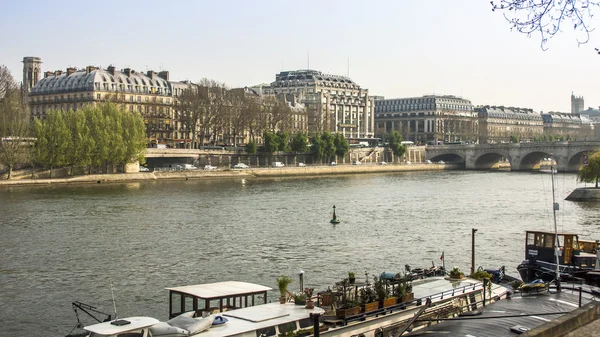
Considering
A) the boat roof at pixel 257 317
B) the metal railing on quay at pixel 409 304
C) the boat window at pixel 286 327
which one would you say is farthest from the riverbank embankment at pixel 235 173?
the boat window at pixel 286 327

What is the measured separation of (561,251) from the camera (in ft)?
98.4

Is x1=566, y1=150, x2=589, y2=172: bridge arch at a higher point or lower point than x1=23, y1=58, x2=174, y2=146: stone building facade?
lower

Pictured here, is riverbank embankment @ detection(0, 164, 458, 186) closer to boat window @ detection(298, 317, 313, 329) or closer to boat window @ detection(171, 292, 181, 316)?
boat window @ detection(171, 292, 181, 316)

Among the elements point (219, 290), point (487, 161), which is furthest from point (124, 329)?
point (487, 161)

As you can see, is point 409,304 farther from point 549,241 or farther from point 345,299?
point 549,241

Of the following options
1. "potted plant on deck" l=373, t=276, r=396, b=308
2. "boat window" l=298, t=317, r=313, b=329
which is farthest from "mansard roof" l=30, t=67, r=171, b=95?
"boat window" l=298, t=317, r=313, b=329

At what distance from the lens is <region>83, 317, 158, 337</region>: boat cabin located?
17.0 m

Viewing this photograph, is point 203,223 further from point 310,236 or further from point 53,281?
point 53,281

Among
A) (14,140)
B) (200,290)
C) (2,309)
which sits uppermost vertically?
(14,140)

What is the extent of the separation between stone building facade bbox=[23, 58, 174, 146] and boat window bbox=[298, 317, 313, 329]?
98.9 m

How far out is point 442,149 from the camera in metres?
147

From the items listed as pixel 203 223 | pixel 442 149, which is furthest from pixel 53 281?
pixel 442 149

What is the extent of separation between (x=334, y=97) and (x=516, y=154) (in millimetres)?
60020

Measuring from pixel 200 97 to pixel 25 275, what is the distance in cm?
8228
